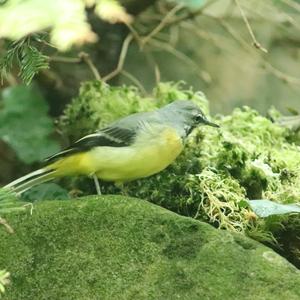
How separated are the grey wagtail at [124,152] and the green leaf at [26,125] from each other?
0.58 meters

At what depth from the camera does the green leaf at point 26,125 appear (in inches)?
130

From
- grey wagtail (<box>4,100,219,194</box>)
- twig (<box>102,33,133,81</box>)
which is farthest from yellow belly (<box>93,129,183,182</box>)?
twig (<box>102,33,133,81</box>)

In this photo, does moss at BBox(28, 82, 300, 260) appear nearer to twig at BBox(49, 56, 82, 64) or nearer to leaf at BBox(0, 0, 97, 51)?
twig at BBox(49, 56, 82, 64)

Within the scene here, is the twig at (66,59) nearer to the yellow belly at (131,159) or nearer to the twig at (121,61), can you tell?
the twig at (121,61)

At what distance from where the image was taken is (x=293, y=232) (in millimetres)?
2355

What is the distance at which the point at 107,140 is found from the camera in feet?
8.62

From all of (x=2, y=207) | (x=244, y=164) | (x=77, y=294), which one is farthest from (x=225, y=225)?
(x=2, y=207)

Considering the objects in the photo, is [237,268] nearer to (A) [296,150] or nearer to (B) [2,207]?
(B) [2,207]

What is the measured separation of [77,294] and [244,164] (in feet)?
3.22

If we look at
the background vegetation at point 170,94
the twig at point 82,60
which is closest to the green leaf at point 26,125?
the background vegetation at point 170,94

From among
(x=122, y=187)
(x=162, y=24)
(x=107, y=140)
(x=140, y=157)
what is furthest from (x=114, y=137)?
(x=162, y=24)

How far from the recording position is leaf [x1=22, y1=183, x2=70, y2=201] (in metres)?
2.90

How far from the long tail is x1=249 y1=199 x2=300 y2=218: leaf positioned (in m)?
0.80

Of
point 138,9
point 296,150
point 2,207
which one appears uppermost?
point 2,207
